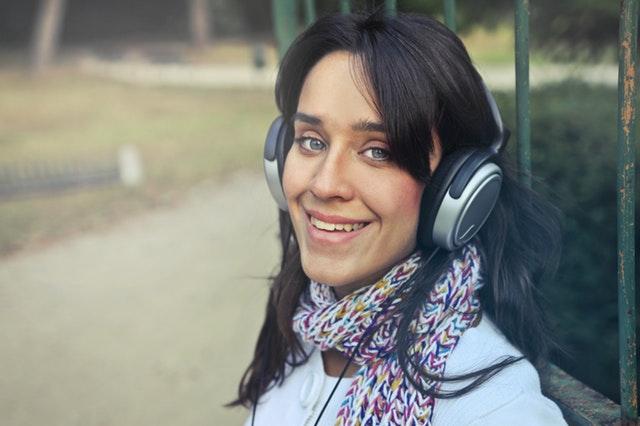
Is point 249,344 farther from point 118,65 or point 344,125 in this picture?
point 118,65

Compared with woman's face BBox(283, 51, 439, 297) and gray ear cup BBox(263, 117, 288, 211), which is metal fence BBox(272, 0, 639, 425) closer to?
woman's face BBox(283, 51, 439, 297)

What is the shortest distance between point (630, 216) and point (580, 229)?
1.84 m

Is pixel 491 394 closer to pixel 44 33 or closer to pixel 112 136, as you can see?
pixel 112 136

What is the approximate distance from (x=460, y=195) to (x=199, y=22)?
18.5 meters

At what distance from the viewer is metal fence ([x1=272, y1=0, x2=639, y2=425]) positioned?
1319mm

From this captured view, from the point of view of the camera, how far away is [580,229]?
311 cm

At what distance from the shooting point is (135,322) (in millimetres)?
5305

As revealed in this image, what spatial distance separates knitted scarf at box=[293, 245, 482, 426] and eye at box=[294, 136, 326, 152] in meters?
0.30

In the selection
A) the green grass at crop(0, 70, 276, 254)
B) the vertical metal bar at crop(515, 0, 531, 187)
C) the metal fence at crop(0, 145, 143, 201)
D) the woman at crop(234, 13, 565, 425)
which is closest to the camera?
the woman at crop(234, 13, 565, 425)

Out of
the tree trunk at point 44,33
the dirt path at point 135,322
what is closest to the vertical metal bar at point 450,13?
the dirt path at point 135,322

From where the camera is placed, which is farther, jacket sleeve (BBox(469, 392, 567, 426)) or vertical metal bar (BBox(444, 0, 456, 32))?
vertical metal bar (BBox(444, 0, 456, 32))

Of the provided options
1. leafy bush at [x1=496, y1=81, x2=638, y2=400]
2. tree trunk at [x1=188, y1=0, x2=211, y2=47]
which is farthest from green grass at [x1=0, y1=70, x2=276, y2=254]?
leafy bush at [x1=496, y1=81, x2=638, y2=400]

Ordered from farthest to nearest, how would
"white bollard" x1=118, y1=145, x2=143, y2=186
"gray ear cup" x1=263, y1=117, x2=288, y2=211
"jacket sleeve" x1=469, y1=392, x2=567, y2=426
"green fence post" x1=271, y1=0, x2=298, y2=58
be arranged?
"white bollard" x1=118, y1=145, x2=143, y2=186 → "green fence post" x1=271, y1=0, x2=298, y2=58 → "gray ear cup" x1=263, y1=117, x2=288, y2=211 → "jacket sleeve" x1=469, y1=392, x2=567, y2=426

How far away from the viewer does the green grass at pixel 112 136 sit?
8.40m
